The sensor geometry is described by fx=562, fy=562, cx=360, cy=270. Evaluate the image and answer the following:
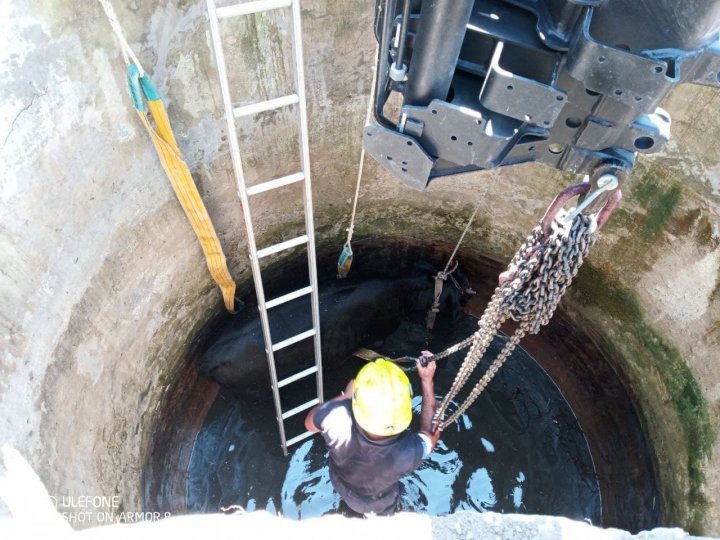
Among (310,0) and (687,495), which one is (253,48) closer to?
(310,0)

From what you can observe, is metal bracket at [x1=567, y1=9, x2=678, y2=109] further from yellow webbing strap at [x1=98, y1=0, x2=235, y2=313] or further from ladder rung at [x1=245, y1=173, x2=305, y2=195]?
yellow webbing strap at [x1=98, y1=0, x2=235, y2=313]

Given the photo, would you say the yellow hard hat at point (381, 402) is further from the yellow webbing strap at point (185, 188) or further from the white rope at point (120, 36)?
the white rope at point (120, 36)

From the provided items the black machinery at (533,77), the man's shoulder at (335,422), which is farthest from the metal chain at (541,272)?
the man's shoulder at (335,422)

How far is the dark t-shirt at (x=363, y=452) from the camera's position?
307cm

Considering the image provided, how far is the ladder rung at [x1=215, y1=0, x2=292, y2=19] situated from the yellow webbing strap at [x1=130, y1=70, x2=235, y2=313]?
0.56 metres

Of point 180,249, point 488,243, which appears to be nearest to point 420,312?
point 488,243

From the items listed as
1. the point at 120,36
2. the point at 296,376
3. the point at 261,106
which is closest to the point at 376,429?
the point at 296,376

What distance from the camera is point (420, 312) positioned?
4.70 meters

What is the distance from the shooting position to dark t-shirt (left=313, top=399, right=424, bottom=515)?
3.07m

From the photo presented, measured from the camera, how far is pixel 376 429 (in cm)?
302

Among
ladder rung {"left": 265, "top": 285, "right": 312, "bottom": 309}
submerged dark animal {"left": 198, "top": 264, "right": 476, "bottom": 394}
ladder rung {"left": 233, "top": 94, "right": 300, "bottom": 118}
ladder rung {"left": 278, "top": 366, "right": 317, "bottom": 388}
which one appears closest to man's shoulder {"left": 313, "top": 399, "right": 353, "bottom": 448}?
ladder rung {"left": 278, "top": 366, "right": 317, "bottom": 388}

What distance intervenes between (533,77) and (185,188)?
76.5 inches

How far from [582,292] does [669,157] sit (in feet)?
4.18

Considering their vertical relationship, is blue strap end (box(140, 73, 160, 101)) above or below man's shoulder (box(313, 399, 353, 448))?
above
